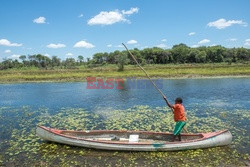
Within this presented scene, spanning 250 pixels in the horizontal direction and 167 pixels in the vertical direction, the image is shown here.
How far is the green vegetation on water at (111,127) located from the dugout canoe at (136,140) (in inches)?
11.0

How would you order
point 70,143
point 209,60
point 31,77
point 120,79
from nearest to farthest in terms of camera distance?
point 70,143, point 120,79, point 31,77, point 209,60

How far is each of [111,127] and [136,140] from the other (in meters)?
3.70

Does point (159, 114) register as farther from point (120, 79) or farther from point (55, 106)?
point (120, 79)

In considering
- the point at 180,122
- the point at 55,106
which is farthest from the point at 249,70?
the point at 180,122

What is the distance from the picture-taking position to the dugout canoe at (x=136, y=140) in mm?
11461

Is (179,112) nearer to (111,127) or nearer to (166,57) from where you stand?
(111,127)

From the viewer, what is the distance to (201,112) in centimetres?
1973

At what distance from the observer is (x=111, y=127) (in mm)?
16078

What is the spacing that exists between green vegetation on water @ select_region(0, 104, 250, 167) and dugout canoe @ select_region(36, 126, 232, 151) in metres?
0.28

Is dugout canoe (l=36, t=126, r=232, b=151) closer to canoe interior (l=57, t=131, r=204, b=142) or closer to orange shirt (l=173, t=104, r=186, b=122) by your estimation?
canoe interior (l=57, t=131, r=204, b=142)

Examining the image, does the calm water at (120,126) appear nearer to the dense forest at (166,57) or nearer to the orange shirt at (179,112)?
the orange shirt at (179,112)

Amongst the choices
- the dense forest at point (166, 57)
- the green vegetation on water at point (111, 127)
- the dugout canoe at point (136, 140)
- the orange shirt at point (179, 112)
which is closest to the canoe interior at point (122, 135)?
the dugout canoe at point (136, 140)

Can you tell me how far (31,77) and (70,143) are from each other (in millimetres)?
49673

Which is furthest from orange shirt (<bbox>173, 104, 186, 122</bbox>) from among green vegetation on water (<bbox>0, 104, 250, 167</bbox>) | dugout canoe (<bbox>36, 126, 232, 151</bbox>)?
green vegetation on water (<bbox>0, 104, 250, 167</bbox>)
